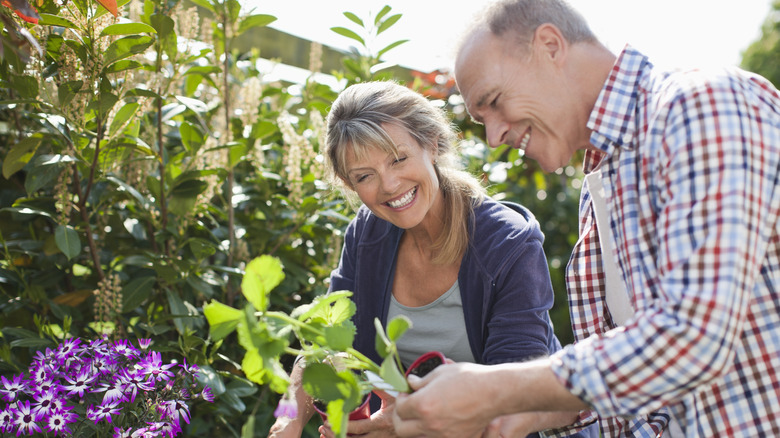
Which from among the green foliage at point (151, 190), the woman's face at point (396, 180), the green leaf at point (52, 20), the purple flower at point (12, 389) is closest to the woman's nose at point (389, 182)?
the woman's face at point (396, 180)

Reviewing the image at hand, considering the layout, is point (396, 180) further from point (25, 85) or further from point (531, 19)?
point (25, 85)

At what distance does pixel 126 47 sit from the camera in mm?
1560

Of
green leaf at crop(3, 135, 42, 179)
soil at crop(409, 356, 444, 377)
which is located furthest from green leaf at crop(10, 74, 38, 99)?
soil at crop(409, 356, 444, 377)

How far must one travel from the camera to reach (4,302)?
71.1 inches

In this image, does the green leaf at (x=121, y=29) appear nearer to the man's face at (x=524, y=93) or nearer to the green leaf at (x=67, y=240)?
the green leaf at (x=67, y=240)

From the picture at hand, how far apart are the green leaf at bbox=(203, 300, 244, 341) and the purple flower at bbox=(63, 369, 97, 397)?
55cm

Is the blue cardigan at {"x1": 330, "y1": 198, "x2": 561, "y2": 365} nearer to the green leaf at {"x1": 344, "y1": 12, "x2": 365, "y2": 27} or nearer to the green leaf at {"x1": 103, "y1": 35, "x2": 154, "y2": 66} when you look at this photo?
the green leaf at {"x1": 103, "y1": 35, "x2": 154, "y2": 66}

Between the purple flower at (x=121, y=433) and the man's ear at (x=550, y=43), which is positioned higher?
the man's ear at (x=550, y=43)

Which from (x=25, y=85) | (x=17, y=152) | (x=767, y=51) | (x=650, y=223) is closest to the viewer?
(x=650, y=223)

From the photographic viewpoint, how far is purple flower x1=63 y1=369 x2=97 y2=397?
127cm

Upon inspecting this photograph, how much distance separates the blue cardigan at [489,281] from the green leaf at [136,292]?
54 centimetres

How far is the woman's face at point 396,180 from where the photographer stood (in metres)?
1.72

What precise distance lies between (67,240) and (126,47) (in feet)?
1.71

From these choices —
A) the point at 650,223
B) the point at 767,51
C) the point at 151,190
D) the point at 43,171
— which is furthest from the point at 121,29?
the point at 767,51
